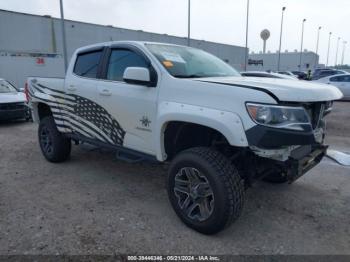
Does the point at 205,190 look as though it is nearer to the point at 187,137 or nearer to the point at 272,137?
the point at 187,137

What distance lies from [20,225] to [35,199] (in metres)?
0.69

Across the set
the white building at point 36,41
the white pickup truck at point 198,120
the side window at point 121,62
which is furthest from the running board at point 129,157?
the white building at point 36,41

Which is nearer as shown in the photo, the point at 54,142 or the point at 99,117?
the point at 99,117

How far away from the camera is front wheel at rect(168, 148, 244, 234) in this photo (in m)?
2.83

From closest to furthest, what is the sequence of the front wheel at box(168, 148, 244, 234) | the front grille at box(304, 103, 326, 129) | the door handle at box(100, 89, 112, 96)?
the front wheel at box(168, 148, 244, 234)
the front grille at box(304, 103, 326, 129)
the door handle at box(100, 89, 112, 96)

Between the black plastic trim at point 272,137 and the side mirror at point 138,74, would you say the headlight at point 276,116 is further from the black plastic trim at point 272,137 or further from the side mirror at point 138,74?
the side mirror at point 138,74

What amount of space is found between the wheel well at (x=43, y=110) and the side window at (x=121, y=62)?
80.9 inches

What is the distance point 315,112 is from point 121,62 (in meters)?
2.39

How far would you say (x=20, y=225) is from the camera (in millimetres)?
3225

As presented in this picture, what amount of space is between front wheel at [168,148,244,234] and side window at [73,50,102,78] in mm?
2073

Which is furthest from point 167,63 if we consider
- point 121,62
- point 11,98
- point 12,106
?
point 11,98

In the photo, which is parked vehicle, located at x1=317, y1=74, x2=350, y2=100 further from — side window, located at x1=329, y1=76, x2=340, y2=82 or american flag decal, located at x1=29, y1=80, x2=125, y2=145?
american flag decal, located at x1=29, y1=80, x2=125, y2=145

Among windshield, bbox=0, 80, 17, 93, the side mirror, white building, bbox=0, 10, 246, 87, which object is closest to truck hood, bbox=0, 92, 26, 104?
windshield, bbox=0, 80, 17, 93

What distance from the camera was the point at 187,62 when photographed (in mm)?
3781
